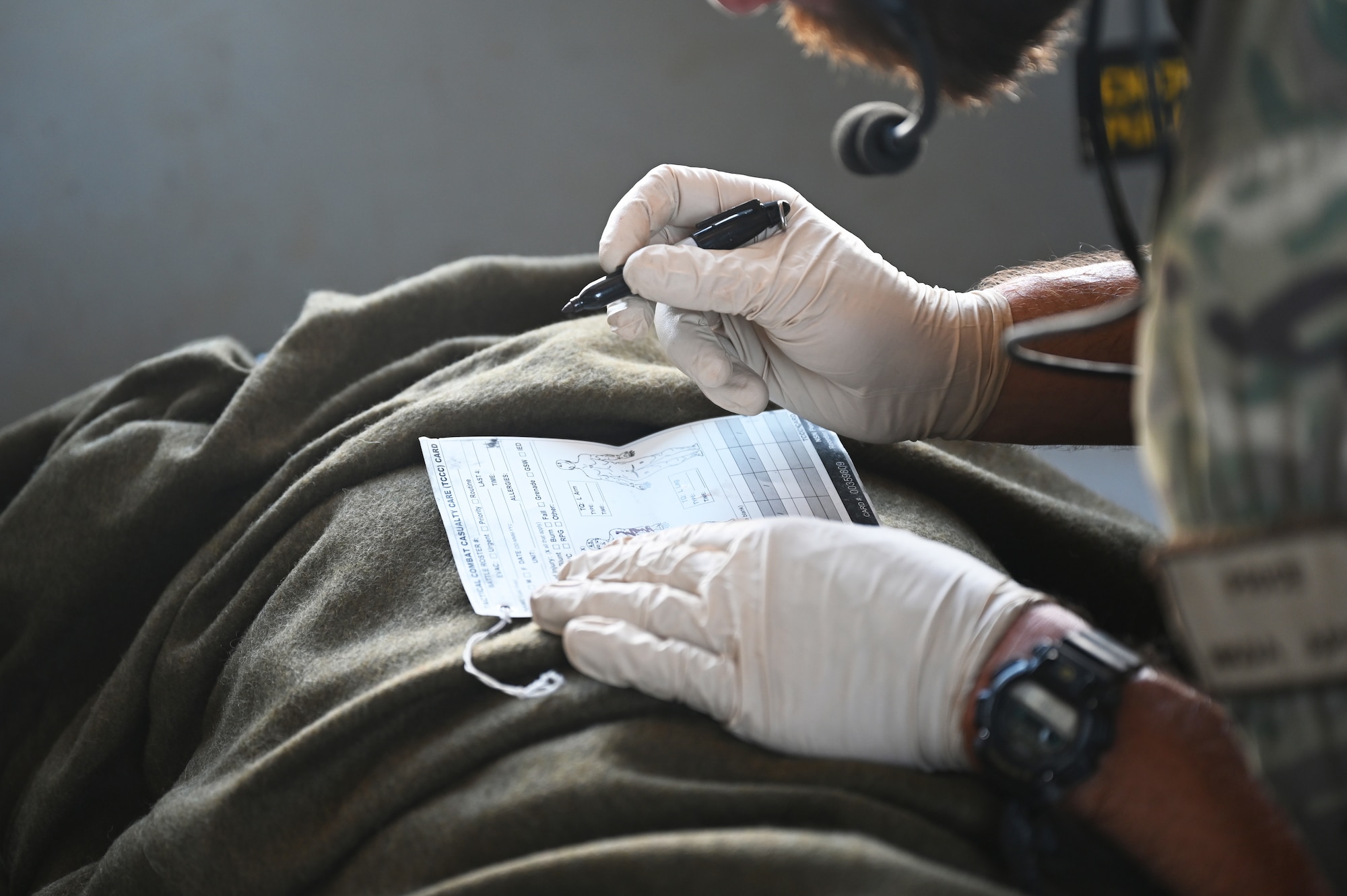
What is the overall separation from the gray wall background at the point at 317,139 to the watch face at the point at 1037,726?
1.63m

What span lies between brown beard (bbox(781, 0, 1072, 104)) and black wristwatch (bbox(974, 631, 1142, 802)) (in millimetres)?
483

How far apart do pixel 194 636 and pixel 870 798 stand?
607mm

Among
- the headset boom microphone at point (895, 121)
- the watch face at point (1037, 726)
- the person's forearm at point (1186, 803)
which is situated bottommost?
the person's forearm at point (1186, 803)

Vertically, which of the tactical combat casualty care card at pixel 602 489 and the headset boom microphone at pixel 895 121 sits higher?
the headset boom microphone at pixel 895 121

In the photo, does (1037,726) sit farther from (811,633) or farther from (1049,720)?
(811,633)

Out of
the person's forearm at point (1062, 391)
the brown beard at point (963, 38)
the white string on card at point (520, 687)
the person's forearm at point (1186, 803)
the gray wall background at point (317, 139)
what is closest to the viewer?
the person's forearm at point (1186, 803)

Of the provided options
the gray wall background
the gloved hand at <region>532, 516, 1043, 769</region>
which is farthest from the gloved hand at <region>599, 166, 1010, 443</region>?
the gray wall background

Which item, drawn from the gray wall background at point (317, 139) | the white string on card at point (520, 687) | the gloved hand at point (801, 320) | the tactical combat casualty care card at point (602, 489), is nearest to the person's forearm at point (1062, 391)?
the gloved hand at point (801, 320)

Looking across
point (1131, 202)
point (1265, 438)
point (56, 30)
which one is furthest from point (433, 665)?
point (1131, 202)

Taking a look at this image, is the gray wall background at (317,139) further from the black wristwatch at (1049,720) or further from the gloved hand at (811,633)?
the black wristwatch at (1049,720)

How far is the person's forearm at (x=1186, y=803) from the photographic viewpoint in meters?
0.55

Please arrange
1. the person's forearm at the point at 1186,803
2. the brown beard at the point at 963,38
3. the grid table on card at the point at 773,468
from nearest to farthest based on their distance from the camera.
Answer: the person's forearm at the point at 1186,803
the brown beard at the point at 963,38
the grid table on card at the point at 773,468

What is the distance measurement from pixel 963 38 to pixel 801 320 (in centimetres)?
27

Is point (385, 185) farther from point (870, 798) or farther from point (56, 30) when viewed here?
point (870, 798)
